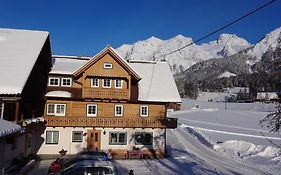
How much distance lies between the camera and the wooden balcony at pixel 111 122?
3694 centimetres

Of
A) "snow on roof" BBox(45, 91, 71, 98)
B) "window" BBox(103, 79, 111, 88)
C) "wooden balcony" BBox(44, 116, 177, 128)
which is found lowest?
"wooden balcony" BBox(44, 116, 177, 128)

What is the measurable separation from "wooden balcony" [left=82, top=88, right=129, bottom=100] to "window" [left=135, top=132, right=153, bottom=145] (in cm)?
449

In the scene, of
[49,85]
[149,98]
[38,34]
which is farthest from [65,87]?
[149,98]

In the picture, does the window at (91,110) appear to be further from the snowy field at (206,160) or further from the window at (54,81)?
the snowy field at (206,160)

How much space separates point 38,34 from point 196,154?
78.8 ft

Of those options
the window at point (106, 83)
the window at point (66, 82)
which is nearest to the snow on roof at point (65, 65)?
the window at point (66, 82)

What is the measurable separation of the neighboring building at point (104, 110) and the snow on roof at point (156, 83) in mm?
118

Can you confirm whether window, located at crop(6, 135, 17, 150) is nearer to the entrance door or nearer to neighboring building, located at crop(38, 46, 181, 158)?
neighboring building, located at crop(38, 46, 181, 158)

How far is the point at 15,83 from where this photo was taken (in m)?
26.6

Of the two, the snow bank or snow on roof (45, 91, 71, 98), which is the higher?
snow on roof (45, 91, 71, 98)

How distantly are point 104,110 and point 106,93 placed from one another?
2.08 meters

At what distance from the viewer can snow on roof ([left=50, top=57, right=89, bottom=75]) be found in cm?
3872

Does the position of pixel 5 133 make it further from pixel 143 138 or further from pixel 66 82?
pixel 143 138

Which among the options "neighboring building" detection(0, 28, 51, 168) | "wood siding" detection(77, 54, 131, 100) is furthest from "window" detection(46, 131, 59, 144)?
"wood siding" detection(77, 54, 131, 100)
